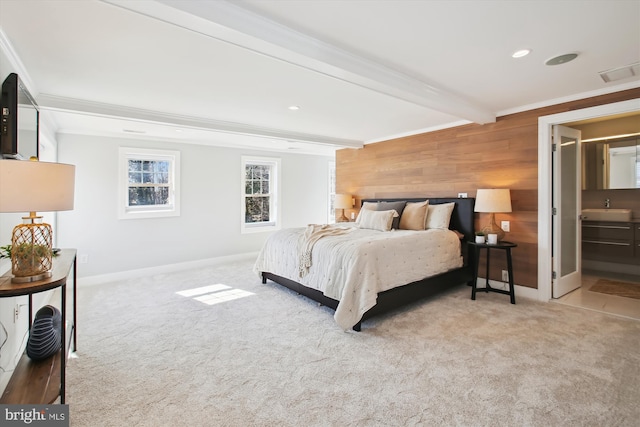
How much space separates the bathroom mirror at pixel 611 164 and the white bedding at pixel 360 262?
9.54 feet

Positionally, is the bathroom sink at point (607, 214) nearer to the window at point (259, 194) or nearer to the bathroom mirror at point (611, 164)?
the bathroom mirror at point (611, 164)

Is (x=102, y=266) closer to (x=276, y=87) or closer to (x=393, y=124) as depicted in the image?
(x=276, y=87)

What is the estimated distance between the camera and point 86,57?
2.37 metres

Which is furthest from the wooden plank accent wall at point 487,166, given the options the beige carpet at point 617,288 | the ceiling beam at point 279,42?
the ceiling beam at point 279,42

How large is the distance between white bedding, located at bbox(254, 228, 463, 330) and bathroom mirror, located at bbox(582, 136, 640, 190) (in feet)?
9.54

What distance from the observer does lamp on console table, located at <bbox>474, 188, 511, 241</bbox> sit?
372cm

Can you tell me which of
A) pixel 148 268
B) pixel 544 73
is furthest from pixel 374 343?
pixel 148 268

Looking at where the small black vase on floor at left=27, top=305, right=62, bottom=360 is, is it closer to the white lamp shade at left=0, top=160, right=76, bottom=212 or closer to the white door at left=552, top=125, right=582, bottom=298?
the white lamp shade at left=0, top=160, right=76, bottom=212

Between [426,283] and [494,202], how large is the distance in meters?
1.27

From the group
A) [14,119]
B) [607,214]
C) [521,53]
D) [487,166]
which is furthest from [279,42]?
[607,214]

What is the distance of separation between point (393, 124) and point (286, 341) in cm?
334

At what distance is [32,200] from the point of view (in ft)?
4.92

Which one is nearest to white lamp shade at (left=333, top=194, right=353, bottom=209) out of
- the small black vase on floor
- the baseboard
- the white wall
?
the white wall

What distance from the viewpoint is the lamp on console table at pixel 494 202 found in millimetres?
3717
